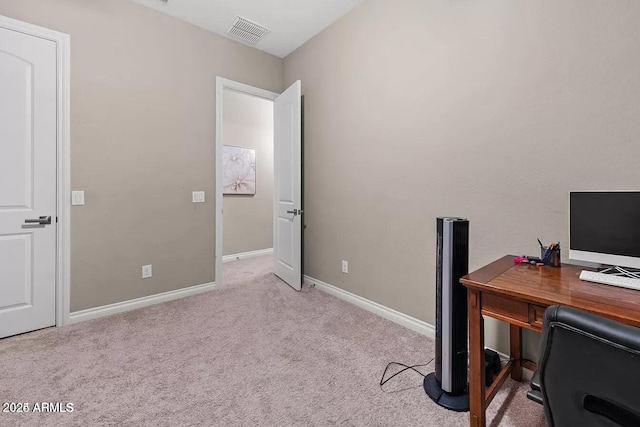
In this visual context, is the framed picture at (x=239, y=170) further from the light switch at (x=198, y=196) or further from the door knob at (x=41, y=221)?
the door knob at (x=41, y=221)

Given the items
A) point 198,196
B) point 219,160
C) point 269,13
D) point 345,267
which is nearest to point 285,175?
point 219,160

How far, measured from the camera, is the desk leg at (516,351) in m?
1.64

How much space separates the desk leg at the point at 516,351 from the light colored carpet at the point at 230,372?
53 millimetres

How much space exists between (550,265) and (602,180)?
50 centimetres

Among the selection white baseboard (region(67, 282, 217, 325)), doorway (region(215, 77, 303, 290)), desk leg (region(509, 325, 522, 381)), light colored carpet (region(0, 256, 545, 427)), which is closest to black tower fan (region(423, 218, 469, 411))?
light colored carpet (region(0, 256, 545, 427))

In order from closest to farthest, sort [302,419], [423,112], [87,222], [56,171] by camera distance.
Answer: [302,419], [423,112], [56,171], [87,222]

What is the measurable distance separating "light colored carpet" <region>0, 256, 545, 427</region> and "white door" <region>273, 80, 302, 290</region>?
0.77 meters

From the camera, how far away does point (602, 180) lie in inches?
56.9

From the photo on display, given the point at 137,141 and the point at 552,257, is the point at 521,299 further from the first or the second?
the point at 137,141

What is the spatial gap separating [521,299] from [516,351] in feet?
2.62

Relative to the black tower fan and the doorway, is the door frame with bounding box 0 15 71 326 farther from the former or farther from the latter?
the black tower fan

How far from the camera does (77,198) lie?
2406 mm

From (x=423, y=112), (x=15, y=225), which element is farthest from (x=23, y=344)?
(x=423, y=112)

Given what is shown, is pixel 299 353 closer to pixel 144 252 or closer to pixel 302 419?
pixel 302 419
